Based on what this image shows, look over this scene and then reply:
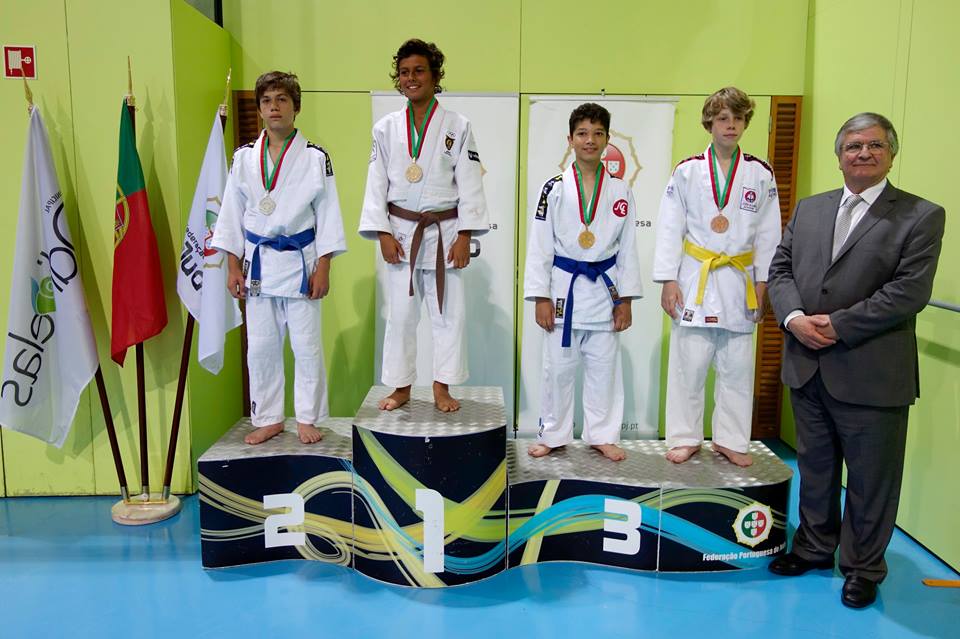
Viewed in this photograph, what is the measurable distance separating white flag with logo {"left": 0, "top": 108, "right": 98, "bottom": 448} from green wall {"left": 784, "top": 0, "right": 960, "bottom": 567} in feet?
12.8

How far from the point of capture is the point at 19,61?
343 centimetres

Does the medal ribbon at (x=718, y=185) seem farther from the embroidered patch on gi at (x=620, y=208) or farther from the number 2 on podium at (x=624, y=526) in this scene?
the number 2 on podium at (x=624, y=526)

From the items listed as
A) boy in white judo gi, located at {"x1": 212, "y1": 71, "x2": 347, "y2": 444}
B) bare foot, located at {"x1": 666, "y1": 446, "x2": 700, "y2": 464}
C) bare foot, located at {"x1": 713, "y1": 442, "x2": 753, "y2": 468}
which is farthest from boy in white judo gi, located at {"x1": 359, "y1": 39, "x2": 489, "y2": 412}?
bare foot, located at {"x1": 713, "y1": 442, "x2": 753, "y2": 468}

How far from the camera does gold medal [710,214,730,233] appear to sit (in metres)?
3.01

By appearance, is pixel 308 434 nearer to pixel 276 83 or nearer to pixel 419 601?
pixel 419 601

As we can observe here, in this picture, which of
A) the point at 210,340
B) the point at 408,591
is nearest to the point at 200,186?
the point at 210,340

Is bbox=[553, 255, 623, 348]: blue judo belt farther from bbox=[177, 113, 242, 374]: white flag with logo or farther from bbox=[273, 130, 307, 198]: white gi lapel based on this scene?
bbox=[177, 113, 242, 374]: white flag with logo

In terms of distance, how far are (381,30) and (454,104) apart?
0.63m

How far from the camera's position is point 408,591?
2.77 metres

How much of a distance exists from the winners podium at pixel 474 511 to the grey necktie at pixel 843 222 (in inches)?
39.7

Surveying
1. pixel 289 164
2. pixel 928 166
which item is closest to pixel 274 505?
pixel 289 164

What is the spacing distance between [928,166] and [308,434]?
3.00m

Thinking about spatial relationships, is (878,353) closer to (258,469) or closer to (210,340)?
(258,469)

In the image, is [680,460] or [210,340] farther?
[210,340]
